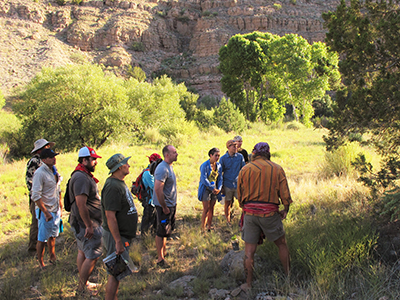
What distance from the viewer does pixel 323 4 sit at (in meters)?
78.2

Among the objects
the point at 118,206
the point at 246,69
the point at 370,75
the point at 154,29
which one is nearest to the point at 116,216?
the point at 118,206

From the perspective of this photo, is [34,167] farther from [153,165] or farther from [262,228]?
[262,228]

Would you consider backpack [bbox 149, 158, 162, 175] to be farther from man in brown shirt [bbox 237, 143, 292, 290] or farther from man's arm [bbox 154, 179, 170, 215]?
man in brown shirt [bbox 237, 143, 292, 290]

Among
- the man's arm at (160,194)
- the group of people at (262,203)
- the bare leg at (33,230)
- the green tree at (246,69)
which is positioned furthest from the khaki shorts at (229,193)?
the green tree at (246,69)

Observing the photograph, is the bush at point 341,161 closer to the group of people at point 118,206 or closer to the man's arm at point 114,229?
the group of people at point 118,206

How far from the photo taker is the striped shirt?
360 cm

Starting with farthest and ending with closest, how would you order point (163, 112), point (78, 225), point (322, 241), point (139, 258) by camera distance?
point (163, 112) → point (139, 258) → point (322, 241) → point (78, 225)

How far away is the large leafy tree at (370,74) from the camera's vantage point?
172 inches

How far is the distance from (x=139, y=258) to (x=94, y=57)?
70.4 m

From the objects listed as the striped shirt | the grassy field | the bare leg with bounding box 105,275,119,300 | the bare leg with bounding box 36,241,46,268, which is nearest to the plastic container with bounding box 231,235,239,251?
the grassy field

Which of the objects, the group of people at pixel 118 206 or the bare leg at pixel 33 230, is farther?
the bare leg at pixel 33 230

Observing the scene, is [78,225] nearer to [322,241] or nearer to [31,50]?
[322,241]

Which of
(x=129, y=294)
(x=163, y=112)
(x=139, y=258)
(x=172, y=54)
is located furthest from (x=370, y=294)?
(x=172, y=54)

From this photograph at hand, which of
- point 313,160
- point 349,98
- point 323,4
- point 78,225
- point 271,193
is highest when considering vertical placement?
point 323,4
